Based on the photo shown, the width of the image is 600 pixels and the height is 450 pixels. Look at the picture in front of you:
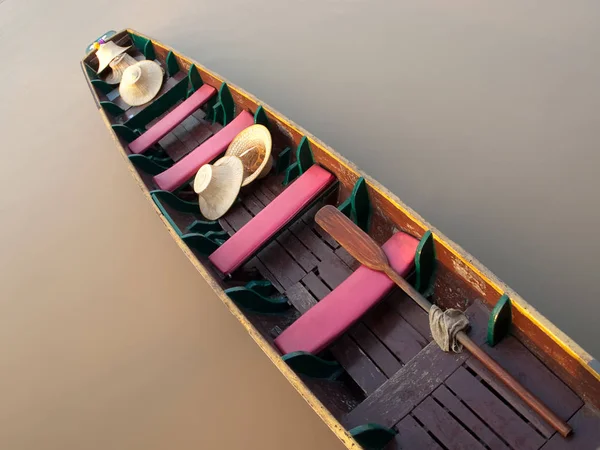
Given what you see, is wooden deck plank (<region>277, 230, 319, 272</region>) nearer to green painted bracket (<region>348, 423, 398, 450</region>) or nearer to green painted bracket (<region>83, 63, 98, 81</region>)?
green painted bracket (<region>348, 423, 398, 450</region>)

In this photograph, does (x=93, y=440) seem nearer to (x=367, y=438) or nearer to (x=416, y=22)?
(x=367, y=438)

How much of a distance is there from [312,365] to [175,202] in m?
2.36

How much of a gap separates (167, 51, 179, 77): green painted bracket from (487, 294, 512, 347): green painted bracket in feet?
16.8

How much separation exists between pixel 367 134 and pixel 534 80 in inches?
77.6

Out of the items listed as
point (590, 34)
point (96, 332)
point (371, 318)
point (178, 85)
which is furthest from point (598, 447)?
point (178, 85)

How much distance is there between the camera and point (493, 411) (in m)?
3.07

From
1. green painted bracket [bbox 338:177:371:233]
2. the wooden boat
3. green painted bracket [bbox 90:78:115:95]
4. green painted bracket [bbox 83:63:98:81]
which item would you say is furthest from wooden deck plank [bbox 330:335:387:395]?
green painted bracket [bbox 83:63:98:81]

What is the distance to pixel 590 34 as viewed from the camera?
19.3 feet

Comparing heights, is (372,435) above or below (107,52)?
below

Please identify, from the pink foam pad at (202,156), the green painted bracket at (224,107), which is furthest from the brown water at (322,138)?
the green painted bracket at (224,107)

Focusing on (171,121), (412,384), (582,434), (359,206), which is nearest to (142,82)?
(171,121)

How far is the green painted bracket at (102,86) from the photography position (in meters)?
7.00

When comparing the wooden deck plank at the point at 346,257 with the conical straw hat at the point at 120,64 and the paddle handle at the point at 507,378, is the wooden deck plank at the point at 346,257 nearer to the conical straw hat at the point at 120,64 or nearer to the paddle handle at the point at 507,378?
the paddle handle at the point at 507,378

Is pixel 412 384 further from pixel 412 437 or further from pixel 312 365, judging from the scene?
pixel 312 365
